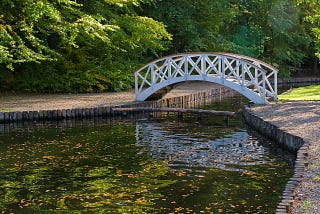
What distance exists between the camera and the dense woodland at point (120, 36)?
3047 centimetres

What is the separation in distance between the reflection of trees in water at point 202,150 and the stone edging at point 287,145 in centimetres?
55

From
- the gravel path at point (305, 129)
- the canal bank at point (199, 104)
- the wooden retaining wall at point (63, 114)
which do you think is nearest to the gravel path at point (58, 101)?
the canal bank at point (199, 104)

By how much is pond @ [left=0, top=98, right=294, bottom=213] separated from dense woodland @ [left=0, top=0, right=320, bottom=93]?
848 cm

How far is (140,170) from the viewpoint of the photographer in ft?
49.1

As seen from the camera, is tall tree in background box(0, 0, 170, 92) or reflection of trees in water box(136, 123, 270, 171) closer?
reflection of trees in water box(136, 123, 270, 171)

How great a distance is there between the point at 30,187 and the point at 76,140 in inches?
261

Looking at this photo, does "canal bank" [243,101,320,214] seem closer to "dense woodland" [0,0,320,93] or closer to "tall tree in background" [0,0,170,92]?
"dense woodland" [0,0,320,93]

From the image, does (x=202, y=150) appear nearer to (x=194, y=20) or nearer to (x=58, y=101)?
(x=58, y=101)

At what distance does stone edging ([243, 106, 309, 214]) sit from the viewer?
991 cm

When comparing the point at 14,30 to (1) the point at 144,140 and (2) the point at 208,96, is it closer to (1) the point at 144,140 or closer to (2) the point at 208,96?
(2) the point at 208,96

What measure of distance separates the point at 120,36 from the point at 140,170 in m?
21.4

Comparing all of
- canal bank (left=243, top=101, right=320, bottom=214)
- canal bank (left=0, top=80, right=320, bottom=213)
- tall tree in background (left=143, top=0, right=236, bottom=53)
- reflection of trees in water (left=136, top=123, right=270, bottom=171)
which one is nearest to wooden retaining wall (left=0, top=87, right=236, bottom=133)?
canal bank (left=0, top=80, right=320, bottom=213)

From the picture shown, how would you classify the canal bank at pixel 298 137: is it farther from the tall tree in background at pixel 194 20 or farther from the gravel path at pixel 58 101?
the tall tree in background at pixel 194 20

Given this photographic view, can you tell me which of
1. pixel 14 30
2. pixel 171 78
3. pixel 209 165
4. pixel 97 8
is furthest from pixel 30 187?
pixel 97 8
